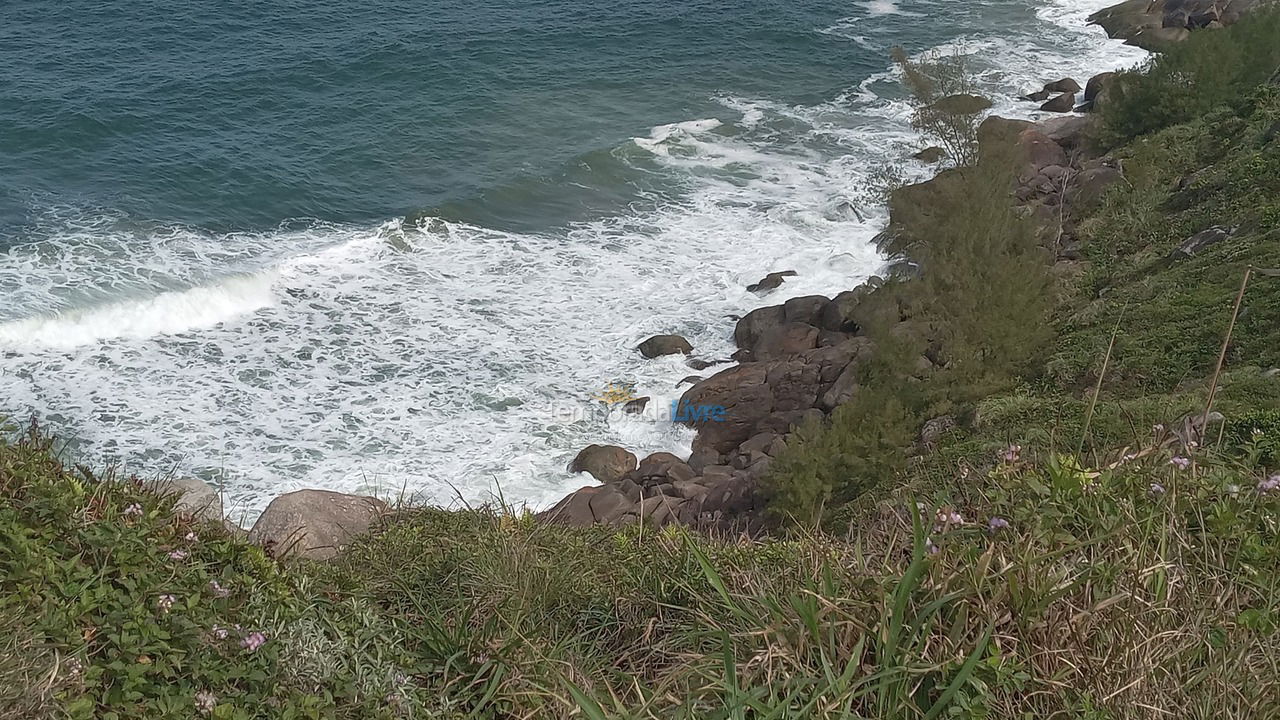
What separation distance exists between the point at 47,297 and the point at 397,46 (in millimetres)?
24470

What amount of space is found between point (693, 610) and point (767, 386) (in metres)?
17.2

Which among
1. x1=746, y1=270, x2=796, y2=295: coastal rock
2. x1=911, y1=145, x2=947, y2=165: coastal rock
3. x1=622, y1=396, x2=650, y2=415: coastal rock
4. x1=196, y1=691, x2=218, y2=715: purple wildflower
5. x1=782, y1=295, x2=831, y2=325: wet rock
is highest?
x1=196, y1=691, x2=218, y2=715: purple wildflower

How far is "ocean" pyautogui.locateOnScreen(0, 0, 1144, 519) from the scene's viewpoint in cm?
2273

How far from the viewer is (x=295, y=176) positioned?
35.2 metres

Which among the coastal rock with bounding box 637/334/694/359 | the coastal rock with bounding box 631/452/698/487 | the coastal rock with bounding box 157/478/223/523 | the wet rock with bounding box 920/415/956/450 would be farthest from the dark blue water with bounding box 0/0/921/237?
the coastal rock with bounding box 157/478/223/523

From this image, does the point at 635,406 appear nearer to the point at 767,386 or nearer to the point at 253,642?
the point at 767,386

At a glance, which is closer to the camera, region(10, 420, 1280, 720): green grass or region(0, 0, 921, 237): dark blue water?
region(10, 420, 1280, 720): green grass

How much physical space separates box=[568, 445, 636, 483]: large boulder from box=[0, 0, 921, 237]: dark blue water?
1505 centimetres

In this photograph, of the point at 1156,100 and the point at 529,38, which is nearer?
the point at 1156,100

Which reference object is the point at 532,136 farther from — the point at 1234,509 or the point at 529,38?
the point at 1234,509

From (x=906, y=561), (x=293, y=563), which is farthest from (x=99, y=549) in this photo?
(x=906, y=561)

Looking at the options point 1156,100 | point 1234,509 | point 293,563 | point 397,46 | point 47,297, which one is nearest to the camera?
point 1234,509

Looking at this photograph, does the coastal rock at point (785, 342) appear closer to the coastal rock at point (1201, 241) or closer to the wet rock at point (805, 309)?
the wet rock at point (805, 309)

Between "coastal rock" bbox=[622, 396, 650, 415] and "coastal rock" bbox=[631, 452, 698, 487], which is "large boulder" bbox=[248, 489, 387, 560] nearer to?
"coastal rock" bbox=[631, 452, 698, 487]
